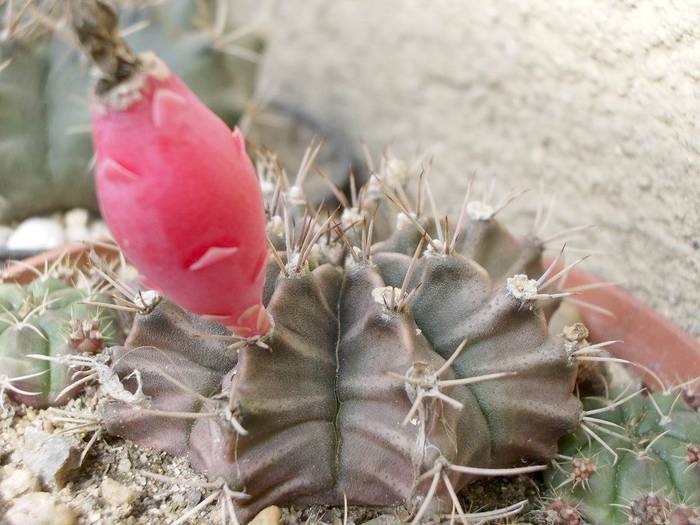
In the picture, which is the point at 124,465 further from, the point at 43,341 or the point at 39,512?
the point at 43,341

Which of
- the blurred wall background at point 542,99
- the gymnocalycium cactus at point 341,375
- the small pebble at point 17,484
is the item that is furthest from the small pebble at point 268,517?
the blurred wall background at point 542,99

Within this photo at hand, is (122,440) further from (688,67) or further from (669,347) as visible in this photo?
(688,67)

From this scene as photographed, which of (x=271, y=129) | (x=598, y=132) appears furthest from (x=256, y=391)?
(x=271, y=129)

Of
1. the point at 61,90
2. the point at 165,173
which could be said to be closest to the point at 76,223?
the point at 61,90

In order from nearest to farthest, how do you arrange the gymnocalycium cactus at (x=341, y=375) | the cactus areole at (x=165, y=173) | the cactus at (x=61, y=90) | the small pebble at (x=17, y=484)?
the cactus areole at (x=165, y=173) < the gymnocalycium cactus at (x=341, y=375) < the small pebble at (x=17, y=484) < the cactus at (x=61, y=90)

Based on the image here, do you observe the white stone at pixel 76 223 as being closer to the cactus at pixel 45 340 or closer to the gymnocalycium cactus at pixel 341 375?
the cactus at pixel 45 340

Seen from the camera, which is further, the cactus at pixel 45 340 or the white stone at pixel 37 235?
the white stone at pixel 37 235
